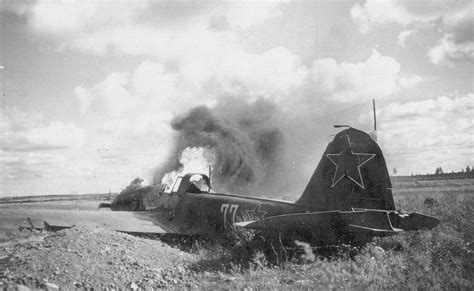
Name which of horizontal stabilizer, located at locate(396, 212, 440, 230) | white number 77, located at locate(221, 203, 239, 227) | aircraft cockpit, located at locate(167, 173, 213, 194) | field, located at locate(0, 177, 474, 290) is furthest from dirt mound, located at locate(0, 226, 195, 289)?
horizontal stabilizer, located at locate(396, 212, 440, 230)

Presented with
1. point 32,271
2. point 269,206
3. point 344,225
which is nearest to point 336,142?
point 344,225

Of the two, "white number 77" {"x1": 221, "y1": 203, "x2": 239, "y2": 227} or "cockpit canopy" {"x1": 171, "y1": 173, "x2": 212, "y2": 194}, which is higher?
"cockpit canopy" {"x1": 171, "y1": 173, "x2": 212, "y2": 194}

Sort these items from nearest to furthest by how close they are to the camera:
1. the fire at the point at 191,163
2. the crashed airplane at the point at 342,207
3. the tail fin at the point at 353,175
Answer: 1. the crashed airplane at the point at 342,207
2. the tail fin at the point at 353,175
3. the fire at the point at 191,163

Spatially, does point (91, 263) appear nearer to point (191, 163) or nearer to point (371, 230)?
point (371, 230)

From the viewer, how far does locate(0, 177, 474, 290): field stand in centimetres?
509

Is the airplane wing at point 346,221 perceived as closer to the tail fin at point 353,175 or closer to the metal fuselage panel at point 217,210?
the tail fin at point 353,175

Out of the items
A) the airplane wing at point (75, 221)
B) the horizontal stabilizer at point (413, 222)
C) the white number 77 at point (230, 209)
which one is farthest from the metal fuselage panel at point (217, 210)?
the horizontal stabilizer at point (413, 222)

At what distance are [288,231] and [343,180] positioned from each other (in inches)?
56.6

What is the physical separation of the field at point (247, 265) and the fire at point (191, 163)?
190 inches

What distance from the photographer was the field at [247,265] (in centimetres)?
509

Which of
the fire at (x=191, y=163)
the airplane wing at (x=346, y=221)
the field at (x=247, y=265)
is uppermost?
the fire at (x=191, y=163)

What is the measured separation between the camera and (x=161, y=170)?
2998cm

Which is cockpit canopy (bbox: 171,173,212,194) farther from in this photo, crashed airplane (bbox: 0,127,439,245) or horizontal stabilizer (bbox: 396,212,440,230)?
horizontal stabilizer (bbox: 396,212,440,230)

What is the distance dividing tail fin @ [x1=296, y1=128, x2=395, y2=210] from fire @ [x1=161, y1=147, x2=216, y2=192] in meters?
6.22
